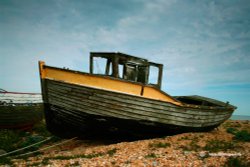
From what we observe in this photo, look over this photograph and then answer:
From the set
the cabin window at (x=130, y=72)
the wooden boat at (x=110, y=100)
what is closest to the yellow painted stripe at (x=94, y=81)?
the wooden boat at (x=110, y=100)

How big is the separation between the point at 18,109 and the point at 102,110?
679 cm

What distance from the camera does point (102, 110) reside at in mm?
7934

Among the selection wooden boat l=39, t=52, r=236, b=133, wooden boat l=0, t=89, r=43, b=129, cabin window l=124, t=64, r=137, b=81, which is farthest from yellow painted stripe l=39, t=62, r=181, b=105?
wooden boat l=0, t=89, r=43, b=129

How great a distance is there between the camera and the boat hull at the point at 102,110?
25.7ft

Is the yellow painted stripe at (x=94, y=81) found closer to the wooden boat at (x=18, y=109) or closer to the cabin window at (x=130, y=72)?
the cabin window at (x=130, y=72)

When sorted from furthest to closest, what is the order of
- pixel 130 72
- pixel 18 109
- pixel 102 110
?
pixel 18 109, pixel 130 72, pixel 102 110

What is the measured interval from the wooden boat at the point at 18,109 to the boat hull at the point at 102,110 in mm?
4208

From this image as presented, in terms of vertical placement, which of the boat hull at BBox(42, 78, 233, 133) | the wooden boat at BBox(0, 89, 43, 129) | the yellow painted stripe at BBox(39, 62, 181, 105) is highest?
the yellow painted stripe at BBox(39, 62, 181, 105)

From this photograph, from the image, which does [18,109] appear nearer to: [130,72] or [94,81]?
[94,81]

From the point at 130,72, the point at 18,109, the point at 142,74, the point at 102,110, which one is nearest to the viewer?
the point at 102,110

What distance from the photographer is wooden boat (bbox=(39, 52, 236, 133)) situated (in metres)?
7.76

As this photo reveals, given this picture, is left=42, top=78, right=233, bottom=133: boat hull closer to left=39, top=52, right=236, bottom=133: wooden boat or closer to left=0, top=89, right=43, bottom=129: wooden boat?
left=39, top=52, right=236, bottom=133: wooden boat

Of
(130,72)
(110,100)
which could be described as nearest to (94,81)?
(110,100)

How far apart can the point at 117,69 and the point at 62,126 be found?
3.22 metres
